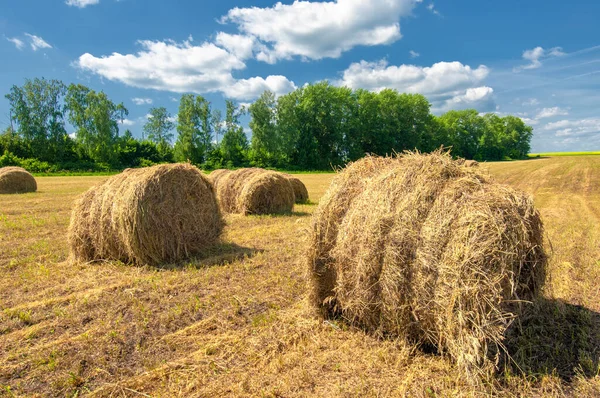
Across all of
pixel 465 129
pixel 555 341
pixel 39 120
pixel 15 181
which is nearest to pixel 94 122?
pixel 39 120

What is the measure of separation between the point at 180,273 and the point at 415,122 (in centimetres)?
6886

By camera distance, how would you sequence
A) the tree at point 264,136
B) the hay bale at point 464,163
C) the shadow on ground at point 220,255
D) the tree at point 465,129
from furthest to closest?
the tree at point 465,129 < the tree at point 264,136 < the shadow on ground at point 220,255 < the hay bale at point 464,163

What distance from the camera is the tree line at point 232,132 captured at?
51719mm

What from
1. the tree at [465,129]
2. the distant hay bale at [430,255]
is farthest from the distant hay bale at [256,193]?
the tree at [465,129]

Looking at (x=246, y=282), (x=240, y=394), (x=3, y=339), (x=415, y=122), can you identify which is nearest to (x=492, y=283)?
(x=240, y=394)

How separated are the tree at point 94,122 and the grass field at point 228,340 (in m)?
50.3

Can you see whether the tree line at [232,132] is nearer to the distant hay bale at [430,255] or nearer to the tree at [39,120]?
the tree at [39,120]

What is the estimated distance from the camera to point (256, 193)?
507 inches

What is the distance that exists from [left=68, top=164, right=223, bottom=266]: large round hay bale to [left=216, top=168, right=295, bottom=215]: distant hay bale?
4746 millimetres

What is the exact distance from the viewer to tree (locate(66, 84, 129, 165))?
52188mm

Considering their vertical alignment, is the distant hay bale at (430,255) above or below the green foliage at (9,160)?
below

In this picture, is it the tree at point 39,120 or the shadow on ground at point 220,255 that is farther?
the tree at point 39,120

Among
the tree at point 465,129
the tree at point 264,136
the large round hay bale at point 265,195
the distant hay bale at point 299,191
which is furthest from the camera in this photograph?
the tree at point 465,129

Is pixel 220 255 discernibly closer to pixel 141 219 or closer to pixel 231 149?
pixel 141 219
